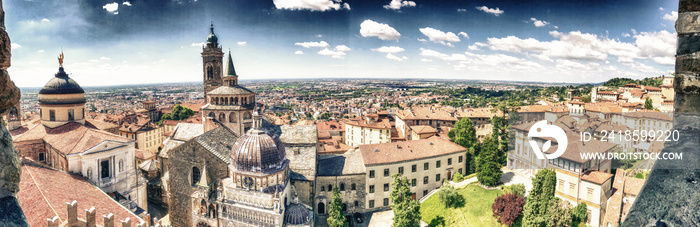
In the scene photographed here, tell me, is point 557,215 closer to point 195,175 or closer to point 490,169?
point 490,169

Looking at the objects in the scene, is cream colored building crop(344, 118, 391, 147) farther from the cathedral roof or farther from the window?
the window

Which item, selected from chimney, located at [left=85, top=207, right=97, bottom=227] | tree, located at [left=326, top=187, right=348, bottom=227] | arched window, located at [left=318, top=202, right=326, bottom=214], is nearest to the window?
arched window, located at [left=318, top=202, right=326, bottom=214]

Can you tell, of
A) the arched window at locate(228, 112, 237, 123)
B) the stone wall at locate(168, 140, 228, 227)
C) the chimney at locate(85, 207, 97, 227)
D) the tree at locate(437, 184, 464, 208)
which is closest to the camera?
the chimney at locate(85, 207, 97, 227)

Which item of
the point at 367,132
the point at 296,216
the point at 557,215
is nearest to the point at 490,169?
the point at 557,215

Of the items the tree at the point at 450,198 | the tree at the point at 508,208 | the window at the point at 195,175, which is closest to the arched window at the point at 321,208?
the tree at the point at 450,198

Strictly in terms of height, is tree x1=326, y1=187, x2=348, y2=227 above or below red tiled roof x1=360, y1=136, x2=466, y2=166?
below

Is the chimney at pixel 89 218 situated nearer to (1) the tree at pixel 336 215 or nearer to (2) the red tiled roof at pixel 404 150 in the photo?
(1) the tree at pixel 336 215

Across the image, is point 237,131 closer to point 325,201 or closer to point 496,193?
point 325,201
